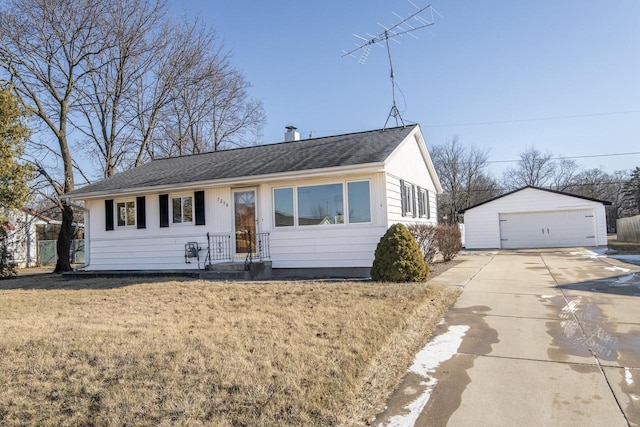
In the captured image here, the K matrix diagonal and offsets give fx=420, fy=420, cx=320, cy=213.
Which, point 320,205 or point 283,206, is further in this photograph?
point 283,206

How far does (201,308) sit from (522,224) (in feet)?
70.5

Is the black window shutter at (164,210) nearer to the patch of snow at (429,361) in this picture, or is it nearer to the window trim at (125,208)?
the window trim at (125,208)

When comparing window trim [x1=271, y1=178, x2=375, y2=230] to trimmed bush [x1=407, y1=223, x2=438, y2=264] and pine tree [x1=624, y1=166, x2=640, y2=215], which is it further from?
pine tree [x1=624, y1=166, x2=640, y2=215]

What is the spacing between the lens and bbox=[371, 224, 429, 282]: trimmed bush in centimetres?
894

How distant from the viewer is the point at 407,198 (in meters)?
13.0

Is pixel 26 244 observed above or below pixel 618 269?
above

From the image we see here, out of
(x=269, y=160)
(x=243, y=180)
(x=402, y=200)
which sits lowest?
(x=402, y=200)

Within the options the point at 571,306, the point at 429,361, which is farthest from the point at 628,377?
the point at 571,306

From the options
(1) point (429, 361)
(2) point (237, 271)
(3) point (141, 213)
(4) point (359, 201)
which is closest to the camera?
(1) point (429, 361)

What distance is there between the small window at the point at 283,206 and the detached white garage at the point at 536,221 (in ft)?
53.5

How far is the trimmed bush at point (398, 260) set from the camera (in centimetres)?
894

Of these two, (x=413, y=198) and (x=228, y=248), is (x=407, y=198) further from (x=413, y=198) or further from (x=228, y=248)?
(x=228, y=248)

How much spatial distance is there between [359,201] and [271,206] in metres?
2.58

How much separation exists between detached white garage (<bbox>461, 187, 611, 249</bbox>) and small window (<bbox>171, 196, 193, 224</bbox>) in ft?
57.1
